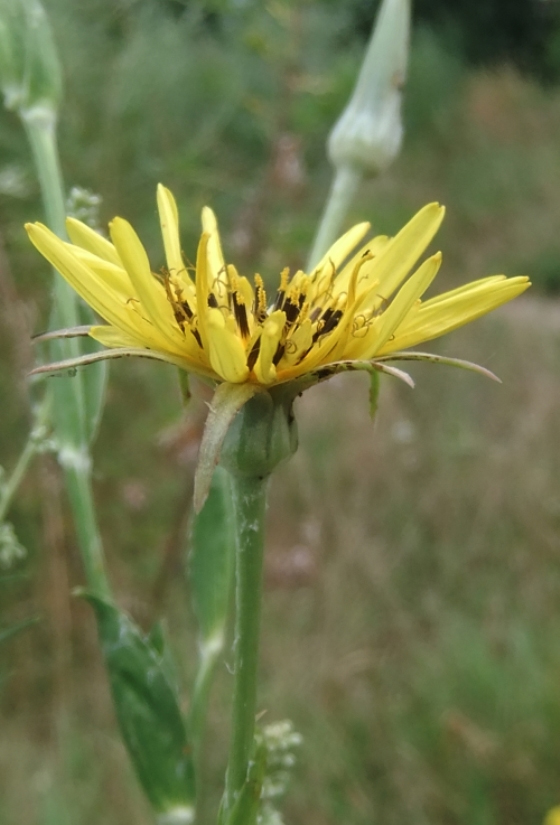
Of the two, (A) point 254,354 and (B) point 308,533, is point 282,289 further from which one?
(B) point 308,533

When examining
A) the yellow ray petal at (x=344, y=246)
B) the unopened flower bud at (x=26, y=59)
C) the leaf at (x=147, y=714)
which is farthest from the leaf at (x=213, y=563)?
the unopened flower bud at (x=26, y=59)

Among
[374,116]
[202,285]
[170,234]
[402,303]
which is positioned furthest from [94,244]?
[374,116]

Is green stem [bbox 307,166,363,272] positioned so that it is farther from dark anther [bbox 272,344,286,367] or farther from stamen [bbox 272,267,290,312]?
dark anther [bbox 272,344,286,367]

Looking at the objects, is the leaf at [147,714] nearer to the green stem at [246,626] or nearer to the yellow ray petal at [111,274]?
the green stem at [246,626]

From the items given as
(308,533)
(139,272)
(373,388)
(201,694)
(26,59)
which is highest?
(26,59)

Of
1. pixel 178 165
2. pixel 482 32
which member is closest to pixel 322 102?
pixel 178 165

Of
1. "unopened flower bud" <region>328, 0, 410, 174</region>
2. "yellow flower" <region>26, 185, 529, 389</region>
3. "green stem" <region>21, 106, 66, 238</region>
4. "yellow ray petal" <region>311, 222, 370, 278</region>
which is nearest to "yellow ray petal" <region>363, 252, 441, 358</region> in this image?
"yellow flower" <region>26, 185, 529, 389</region>
